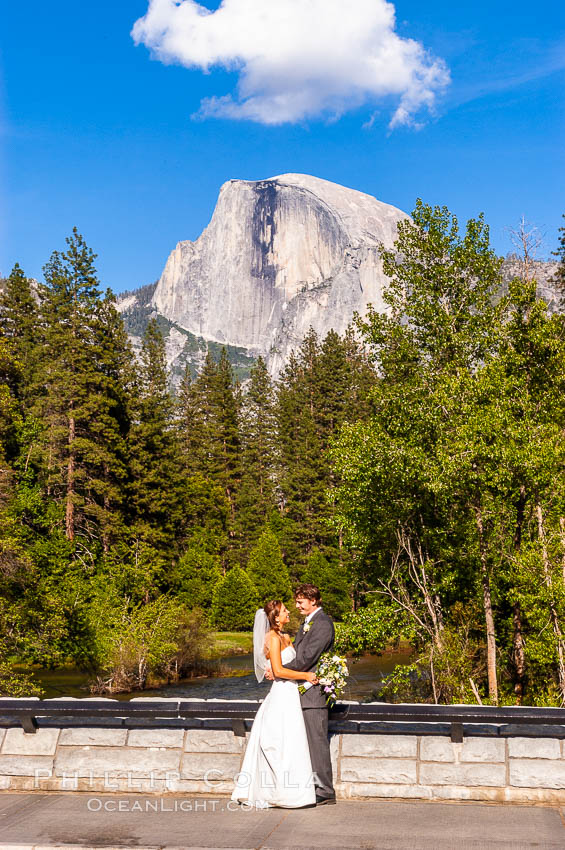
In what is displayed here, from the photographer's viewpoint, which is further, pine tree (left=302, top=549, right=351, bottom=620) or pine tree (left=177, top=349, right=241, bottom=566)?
pine tree (left=177, top=349, right=241, bottom=566)

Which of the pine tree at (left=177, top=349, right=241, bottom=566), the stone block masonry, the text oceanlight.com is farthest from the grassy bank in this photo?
the text oceanlight.com

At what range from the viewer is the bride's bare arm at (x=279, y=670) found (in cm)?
708

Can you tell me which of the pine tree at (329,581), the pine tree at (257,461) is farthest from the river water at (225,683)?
the pine tree at (257,461)

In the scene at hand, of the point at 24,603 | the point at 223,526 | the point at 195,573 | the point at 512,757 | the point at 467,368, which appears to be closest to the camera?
the point at 512,757

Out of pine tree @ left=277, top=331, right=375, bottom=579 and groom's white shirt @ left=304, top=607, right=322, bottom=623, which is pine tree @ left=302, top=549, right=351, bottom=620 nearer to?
pine tree @ left=277, top=331, right=375, bottom=579

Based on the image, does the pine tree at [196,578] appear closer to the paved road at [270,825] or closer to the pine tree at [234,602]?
the pine tree at [234,602]

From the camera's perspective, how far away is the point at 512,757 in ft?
23.0

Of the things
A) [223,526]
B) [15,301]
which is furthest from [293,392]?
[15,301]

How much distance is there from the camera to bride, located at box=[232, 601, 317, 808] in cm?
689

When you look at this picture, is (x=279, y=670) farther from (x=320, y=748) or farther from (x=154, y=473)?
(x=154, y=473)

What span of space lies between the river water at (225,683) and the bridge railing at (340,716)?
2455cm

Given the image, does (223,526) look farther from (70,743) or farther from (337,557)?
(70,743)

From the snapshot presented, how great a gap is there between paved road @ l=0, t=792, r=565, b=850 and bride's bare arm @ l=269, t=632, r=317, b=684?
1.10m

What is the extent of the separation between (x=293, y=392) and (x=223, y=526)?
19.9 metres
